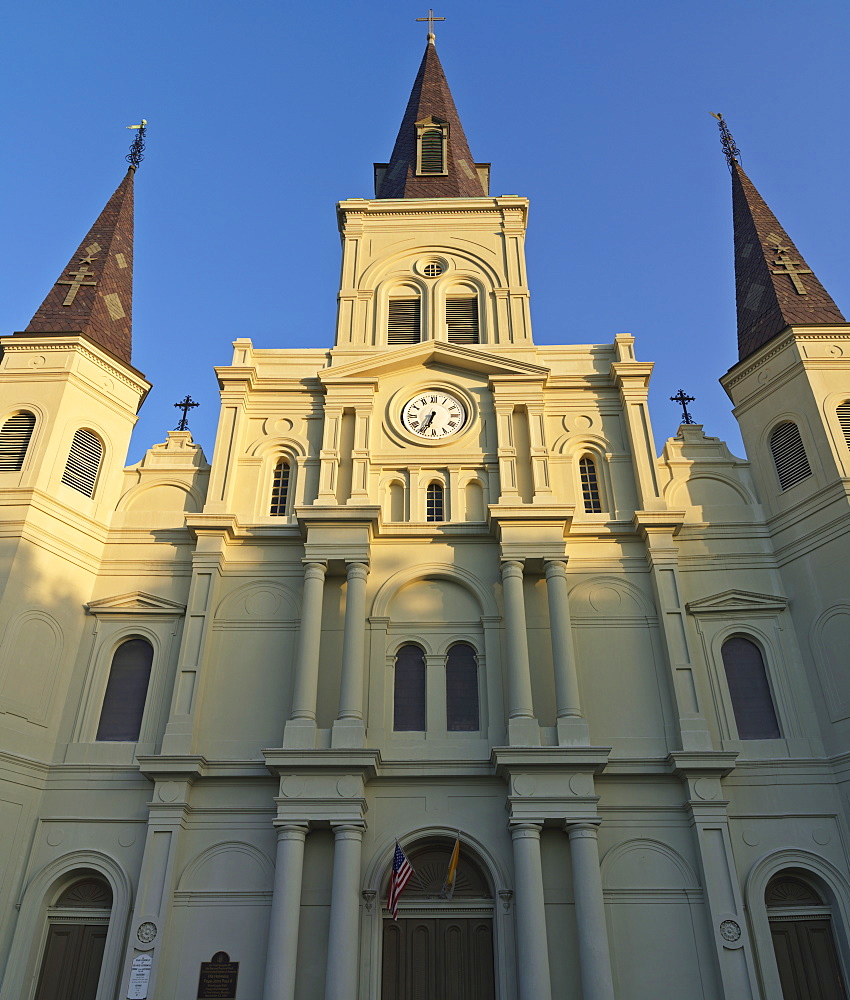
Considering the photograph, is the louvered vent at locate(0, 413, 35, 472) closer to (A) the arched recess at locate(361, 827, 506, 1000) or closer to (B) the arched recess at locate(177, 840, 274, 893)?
(B) the arched recess at locate(177, 840, 274, 893)

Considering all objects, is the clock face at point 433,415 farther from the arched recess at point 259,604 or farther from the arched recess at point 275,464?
the arched recess at point 259,604

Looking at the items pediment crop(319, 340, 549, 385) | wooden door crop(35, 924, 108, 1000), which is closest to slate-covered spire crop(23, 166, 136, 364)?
pediment crop(319, 340, 549, 385)

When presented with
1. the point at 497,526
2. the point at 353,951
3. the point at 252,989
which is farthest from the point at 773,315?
the point at 252,989

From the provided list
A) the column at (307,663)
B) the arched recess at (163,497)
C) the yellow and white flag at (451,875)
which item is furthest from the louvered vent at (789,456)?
the arched recess at (163,497)

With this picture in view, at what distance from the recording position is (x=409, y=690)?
61.8ft

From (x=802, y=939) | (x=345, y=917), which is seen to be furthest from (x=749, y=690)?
(x=345, y=917)

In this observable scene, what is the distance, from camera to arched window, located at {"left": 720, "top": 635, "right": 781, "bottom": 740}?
59.9 feet

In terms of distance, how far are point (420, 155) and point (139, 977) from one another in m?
25.3

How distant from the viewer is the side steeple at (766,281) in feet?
73.4

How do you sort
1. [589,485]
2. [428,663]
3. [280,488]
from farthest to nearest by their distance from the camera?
1. [280,488]
2. [589,485]
3. [428,663]

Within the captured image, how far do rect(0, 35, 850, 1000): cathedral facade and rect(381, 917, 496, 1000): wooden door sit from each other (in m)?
0.06

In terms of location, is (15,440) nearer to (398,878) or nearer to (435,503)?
(435,503)

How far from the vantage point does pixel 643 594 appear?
1959 cm

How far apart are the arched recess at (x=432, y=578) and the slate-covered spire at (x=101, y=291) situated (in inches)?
375
